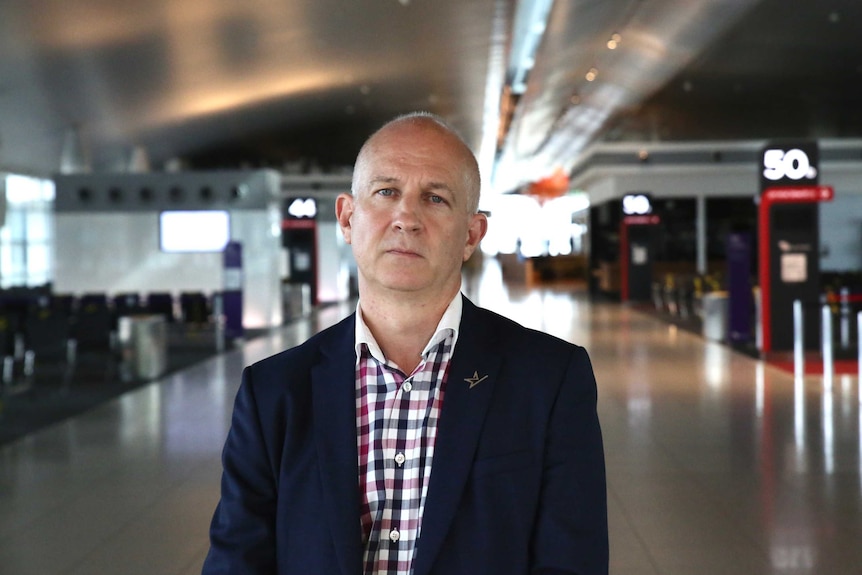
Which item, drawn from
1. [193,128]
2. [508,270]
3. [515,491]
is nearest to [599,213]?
[508,270]

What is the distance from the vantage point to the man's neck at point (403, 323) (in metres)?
2.08

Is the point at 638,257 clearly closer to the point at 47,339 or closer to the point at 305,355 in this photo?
the point at 47,339

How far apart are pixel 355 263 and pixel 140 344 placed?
880cm

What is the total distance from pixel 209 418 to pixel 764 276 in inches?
339

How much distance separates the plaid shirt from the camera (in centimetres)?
201

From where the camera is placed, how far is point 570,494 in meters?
2.02

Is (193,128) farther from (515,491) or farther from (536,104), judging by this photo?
(515,491)

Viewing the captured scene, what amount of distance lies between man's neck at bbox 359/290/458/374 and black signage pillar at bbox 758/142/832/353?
13.7m

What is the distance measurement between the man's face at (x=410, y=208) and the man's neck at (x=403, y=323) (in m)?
0.04

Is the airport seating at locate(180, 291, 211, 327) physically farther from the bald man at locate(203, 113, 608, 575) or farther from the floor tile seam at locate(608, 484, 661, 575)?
the bald man at locate(203, 113, 608, 575)

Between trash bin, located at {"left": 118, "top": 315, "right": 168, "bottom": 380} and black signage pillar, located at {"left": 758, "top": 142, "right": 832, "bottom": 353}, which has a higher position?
black signage pillar, located at {"left": 758, "top": 142, "right": 832, "bottom": 353}

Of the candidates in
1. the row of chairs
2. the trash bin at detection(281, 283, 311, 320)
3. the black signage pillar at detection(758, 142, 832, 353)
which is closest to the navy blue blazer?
the row of chairs

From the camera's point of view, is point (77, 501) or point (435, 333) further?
point (77, 501)

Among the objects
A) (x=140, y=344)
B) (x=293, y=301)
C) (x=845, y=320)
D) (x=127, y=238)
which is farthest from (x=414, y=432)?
(x=293, y=301)
